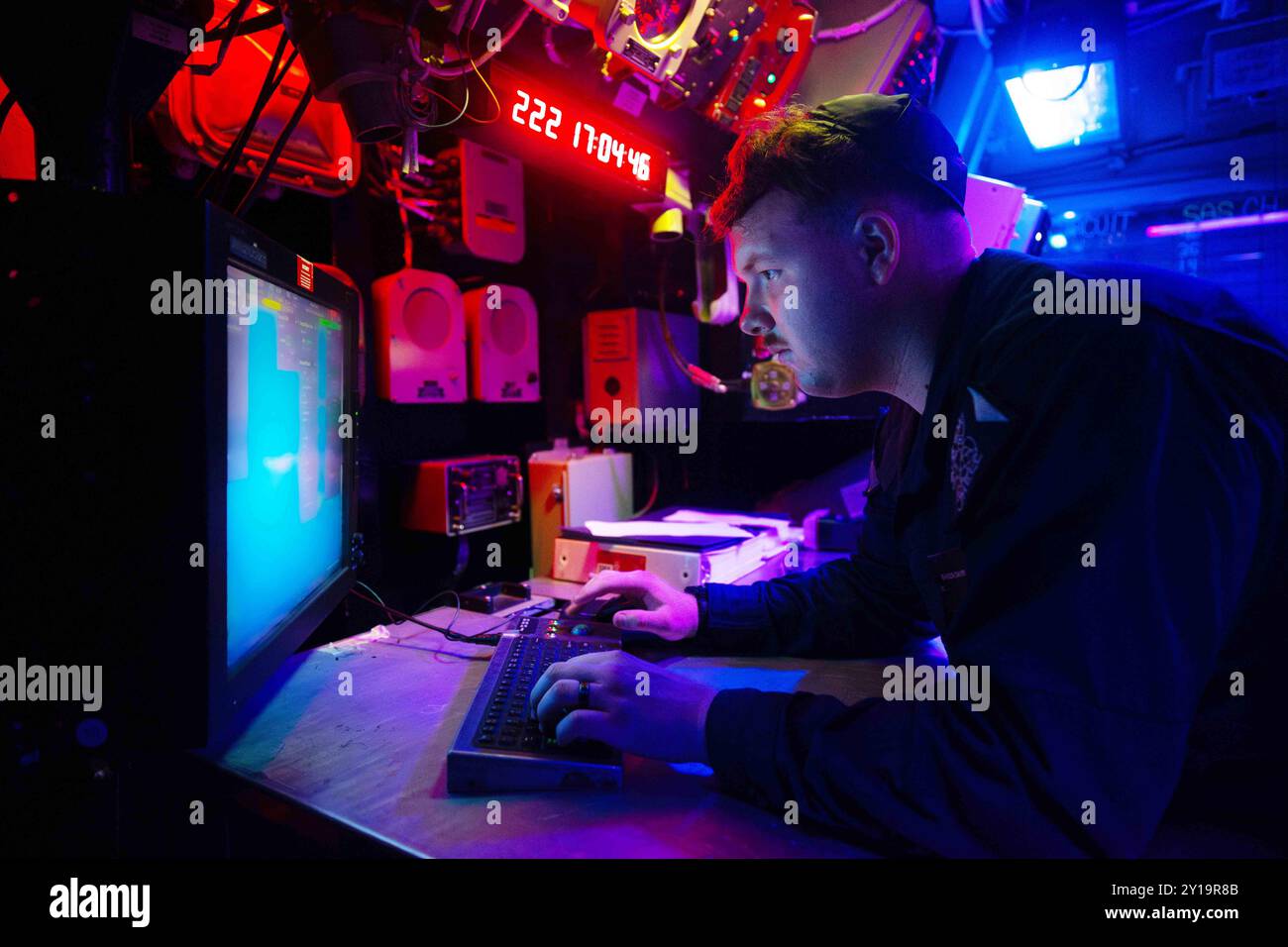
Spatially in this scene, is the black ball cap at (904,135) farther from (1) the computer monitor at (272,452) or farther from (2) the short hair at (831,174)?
(1) the computer monitor at (272,452)

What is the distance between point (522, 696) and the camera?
3.01 ft

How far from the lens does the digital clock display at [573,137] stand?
1634 mm

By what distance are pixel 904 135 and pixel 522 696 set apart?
0.90 metres

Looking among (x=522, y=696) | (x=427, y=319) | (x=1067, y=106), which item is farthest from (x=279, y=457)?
(x=1067, y=106)

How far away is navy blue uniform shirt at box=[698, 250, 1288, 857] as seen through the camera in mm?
589

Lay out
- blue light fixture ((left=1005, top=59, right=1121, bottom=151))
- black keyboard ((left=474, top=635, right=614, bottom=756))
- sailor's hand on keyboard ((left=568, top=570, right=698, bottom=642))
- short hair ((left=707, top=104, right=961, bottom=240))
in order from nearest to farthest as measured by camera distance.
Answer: black keyboard ((left=474, top=635, right=614, bottom=756)) < short hair ((left=707, top=104, right=961, bottom=240)) < sailor's hand on keyboard ((left=568, top=570, right=698, bottom=642)) < blue light fixture ((left=1005, top=59, right=1121, bottom=151))

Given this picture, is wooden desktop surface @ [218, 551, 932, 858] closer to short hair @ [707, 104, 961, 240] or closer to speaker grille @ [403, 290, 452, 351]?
short hair @ [707, 104, 961, 240]

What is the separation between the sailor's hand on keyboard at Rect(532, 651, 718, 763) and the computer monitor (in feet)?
1.13

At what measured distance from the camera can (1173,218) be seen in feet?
11.0

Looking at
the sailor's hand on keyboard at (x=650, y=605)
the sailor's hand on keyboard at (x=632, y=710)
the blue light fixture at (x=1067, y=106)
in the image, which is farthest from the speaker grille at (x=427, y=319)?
the blue light fixture at (x=1067, y=106)

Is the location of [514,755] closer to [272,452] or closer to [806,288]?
[272,452]

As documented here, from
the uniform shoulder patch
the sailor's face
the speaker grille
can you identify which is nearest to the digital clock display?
the speaker grille
